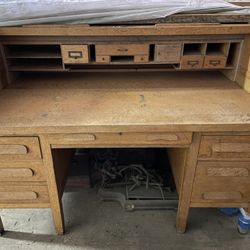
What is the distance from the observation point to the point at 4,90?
3.63 ft

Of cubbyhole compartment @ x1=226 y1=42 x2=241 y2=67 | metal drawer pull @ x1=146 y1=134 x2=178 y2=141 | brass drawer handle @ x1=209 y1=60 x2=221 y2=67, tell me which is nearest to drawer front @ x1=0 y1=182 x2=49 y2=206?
metal drawer pull @ x1=146 y1=134 x2=178 y2=141

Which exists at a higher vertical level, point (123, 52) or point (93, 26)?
point (93, 26)

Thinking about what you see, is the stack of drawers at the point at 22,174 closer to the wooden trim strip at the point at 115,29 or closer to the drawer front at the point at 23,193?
the drawer front at the point at 23,193

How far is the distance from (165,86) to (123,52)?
10.6 inches

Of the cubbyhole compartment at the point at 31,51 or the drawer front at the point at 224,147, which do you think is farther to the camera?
the cubbyhole compartment at the point at 31,51

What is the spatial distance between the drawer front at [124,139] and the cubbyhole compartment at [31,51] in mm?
473

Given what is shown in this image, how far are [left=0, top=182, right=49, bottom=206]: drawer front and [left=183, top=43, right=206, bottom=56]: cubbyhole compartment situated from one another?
94 centimetres

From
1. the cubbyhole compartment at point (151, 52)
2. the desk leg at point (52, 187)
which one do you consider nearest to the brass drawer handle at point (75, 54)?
the cubbyhole compartment at point (151, 52)

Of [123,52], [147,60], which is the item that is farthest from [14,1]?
Result: [147,60]

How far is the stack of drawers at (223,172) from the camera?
0.92 m

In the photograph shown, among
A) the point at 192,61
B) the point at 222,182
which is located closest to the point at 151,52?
the point at 192,61

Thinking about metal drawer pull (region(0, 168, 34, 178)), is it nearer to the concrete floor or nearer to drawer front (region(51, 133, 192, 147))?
drawer front (region(51, 133, 192, 147))

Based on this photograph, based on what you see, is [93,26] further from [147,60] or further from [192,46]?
[192,46]

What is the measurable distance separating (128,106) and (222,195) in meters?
0.61
